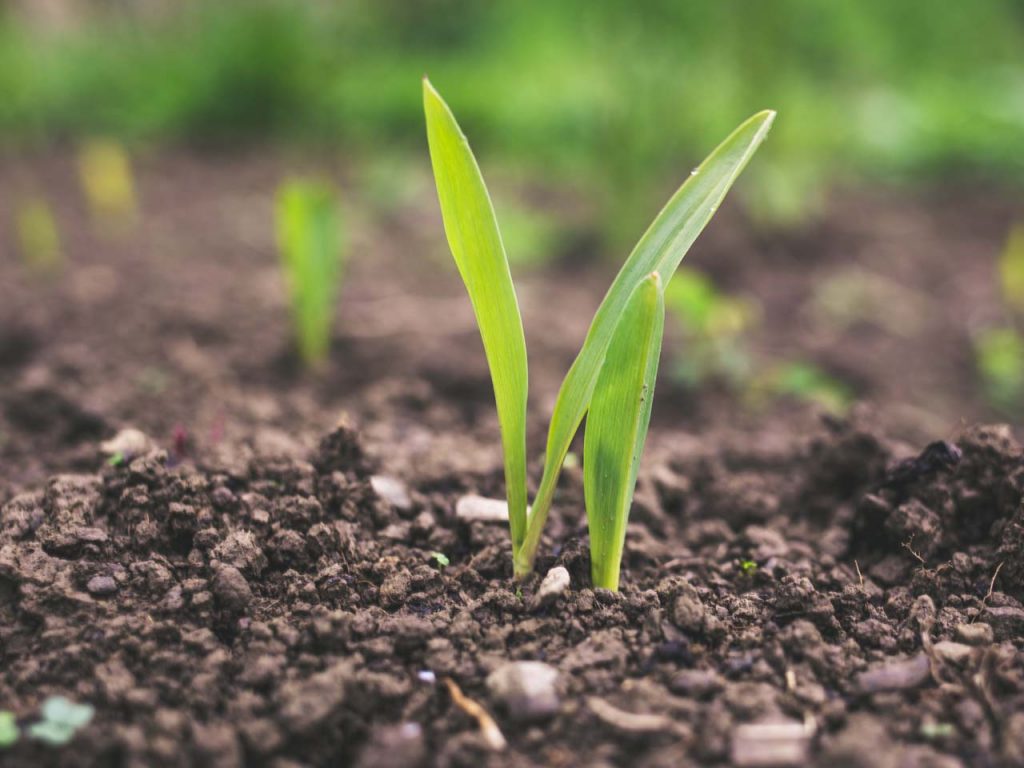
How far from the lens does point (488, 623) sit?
1.21m

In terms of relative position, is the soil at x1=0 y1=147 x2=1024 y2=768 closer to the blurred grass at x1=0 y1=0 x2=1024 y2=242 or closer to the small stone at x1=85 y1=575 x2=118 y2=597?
the small stone at x1=85 y1=575 x2=118 y2=597

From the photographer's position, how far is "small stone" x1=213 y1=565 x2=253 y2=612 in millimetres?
1199

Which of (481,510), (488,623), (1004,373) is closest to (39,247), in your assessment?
(481,510)

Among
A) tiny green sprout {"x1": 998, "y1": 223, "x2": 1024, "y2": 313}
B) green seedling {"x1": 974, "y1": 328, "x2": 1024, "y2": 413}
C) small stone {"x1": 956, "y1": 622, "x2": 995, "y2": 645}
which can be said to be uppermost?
tiny green sprout {"x1": 998, "y1": 223, "x2": 1024, "y2": 313}

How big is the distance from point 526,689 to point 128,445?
34.6 inches

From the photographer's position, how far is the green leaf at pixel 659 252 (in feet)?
3.71

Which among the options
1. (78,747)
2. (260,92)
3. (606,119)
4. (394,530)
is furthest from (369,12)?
(78,747)

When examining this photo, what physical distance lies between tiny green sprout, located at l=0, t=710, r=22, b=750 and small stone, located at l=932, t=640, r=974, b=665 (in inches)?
42.4

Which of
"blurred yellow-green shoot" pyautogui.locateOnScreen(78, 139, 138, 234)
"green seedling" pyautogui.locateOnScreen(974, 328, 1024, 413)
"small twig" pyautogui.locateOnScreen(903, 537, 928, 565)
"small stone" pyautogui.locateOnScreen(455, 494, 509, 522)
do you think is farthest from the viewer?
"blurred yellow-green shoot" pyautogui.locateOnScreen(78, 139, 138, 234)

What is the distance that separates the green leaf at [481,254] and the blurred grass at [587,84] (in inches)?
81.8

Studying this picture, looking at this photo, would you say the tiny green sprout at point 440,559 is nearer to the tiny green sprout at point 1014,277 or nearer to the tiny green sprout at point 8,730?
the tiny green sprout at point 8,730

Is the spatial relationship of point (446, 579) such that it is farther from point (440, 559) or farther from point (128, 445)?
point (128, 445)

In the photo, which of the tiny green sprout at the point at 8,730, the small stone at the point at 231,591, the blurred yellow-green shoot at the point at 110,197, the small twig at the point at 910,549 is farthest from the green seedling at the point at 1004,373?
the blurred yellow-green shoot at the point at 110,197

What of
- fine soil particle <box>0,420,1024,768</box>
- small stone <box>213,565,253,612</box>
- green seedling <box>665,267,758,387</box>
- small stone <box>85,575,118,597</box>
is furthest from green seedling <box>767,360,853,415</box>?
small stone <box>85,575,118,597</box>
